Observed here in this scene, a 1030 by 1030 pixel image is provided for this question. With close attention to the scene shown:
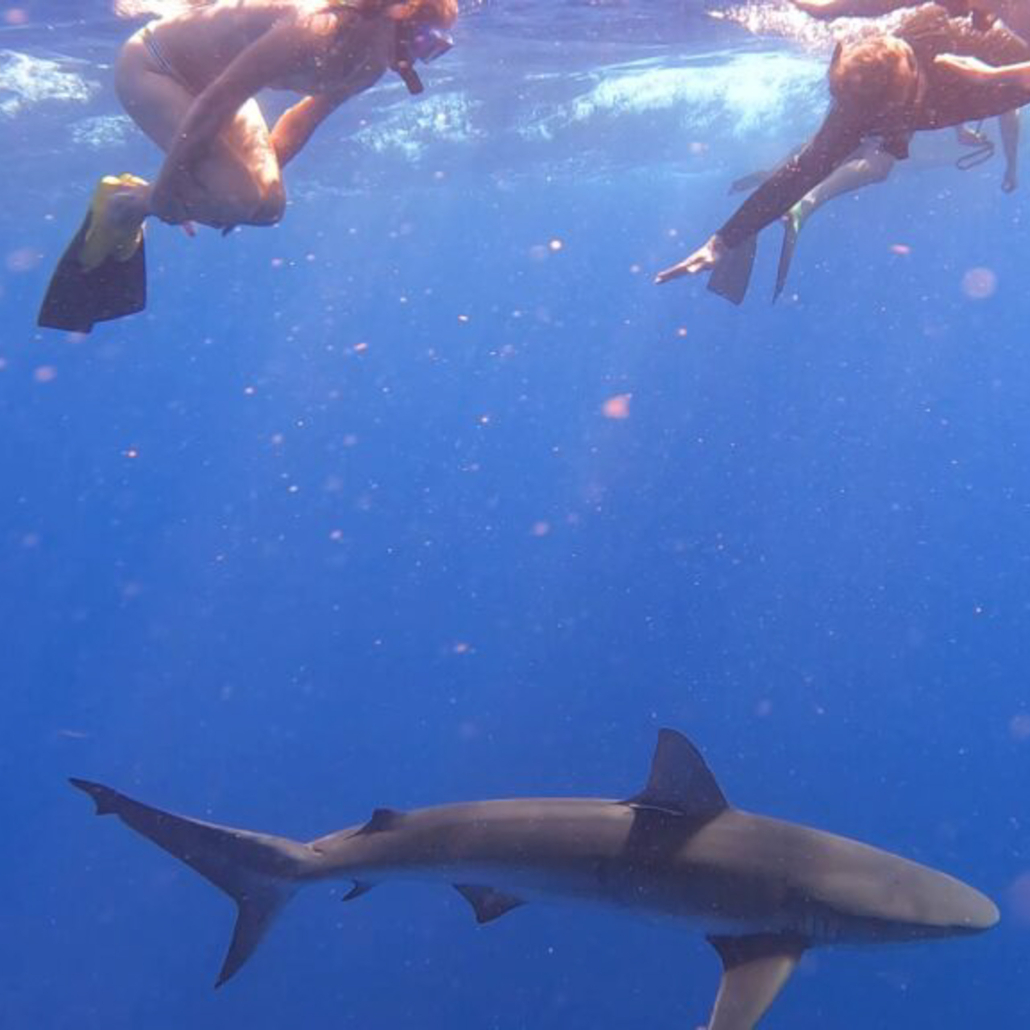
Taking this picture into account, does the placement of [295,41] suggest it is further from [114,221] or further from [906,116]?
[906,116]

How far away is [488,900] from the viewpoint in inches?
261

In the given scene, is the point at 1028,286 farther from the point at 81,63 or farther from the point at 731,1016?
the point at 731,1016

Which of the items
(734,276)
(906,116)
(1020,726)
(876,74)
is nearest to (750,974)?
(734,276)

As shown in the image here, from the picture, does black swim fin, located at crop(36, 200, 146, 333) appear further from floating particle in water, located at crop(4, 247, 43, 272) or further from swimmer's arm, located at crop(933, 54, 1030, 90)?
floating particle in water, located at crop(4, 247, 43, 272)

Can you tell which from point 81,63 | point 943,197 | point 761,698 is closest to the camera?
point 81,63

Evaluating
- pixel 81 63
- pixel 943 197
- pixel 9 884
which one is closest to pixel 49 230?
pixel 81 63

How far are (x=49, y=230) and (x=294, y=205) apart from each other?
1178 centimetres

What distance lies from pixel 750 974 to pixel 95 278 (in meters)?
6.03

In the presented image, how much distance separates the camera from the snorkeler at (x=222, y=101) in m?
4.42

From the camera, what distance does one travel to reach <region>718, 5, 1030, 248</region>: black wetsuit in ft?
14.9

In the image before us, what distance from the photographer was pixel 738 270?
6.61m

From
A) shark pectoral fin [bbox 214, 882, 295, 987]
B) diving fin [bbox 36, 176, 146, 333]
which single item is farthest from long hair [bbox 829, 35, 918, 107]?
shark pectoral fin [bbox 214, 882, 295, 987]

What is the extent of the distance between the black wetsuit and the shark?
3.52 meters

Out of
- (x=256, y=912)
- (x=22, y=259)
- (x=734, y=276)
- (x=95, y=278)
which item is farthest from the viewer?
(x=22, y=259)
